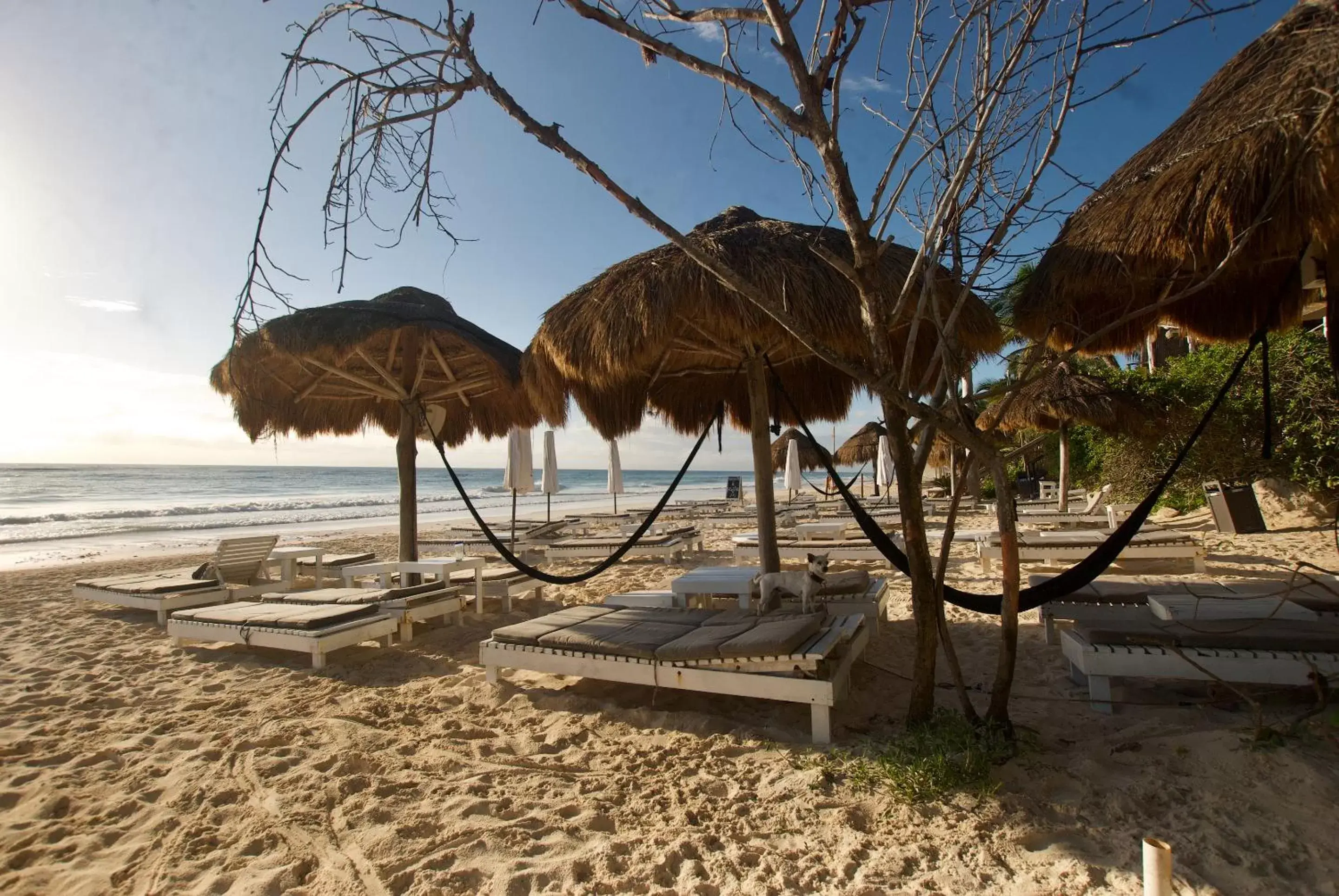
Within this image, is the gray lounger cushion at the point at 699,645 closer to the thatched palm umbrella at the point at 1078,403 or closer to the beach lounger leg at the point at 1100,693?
the beach lounger leg at the point at 1100,693

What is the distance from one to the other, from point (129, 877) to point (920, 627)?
8.18ft

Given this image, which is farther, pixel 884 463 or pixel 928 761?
pixel 884 463

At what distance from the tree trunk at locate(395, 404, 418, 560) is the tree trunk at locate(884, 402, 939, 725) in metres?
4.46

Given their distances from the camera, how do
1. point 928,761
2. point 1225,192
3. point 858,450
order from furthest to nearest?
1. point 858,450
2. point 1225,192
3. point 928,761

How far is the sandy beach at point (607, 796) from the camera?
168 centimetres

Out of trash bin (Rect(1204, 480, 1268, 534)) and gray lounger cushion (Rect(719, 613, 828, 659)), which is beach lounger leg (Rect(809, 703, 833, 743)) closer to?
gray lounger cushion (Rect(719, 613, 828, 659))

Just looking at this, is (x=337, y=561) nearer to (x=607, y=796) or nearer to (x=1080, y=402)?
(x=607, y=796)

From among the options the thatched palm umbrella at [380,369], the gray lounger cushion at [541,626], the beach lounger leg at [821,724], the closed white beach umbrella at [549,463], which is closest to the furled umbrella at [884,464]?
the closed white beach umbrella at [549,463]

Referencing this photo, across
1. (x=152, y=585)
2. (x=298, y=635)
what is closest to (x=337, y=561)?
(x=152, y=585)

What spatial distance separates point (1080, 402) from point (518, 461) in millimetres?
6633

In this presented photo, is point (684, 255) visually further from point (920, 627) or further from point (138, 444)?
point (138, 444)

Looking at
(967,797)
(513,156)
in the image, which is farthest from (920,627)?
(513,156)

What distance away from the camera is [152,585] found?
18.1ft

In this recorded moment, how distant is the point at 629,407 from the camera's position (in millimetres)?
5527
